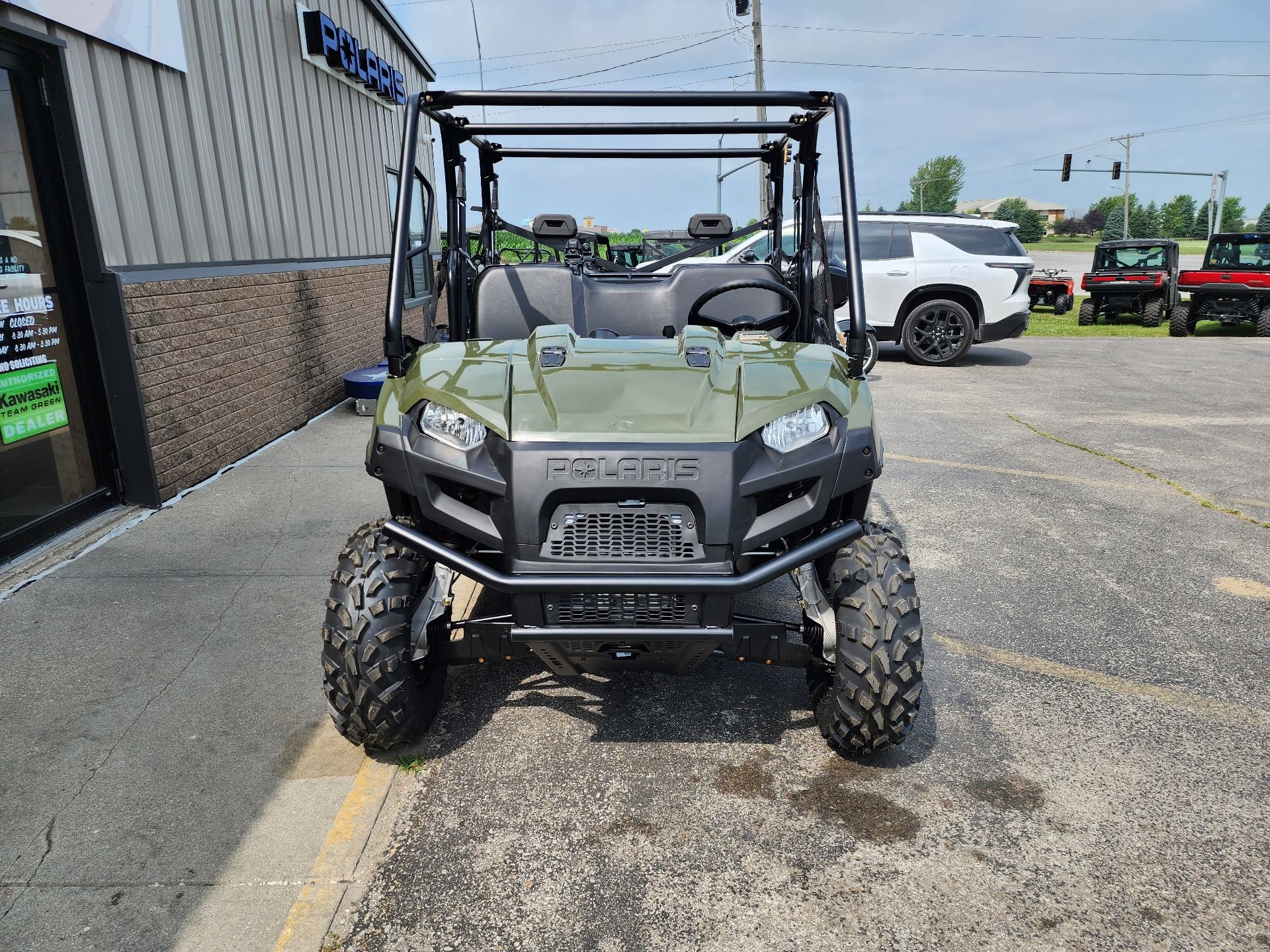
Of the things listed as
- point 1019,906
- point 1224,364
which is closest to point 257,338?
point 1019,906

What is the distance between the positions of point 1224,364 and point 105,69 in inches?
532

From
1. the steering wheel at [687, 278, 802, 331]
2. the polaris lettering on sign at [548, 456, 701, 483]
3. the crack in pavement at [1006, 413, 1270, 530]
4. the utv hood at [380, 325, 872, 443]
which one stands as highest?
the steering wheel at [687, 278, 802, 331]

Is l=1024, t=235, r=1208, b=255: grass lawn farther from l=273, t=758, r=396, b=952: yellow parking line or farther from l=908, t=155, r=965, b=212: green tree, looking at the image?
l=273, t=758, r=396, b=952: yellow parking line

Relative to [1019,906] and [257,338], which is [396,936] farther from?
[257,338]

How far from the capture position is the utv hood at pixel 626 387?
8.13ft

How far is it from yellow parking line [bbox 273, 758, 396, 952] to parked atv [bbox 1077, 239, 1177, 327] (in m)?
18.0

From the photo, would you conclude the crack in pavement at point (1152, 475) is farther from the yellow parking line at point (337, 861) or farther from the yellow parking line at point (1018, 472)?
the yellow parking line at point (337, 861)

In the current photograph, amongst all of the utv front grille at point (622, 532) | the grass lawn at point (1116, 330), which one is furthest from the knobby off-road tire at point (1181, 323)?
the utv front grille at point (622, 532)

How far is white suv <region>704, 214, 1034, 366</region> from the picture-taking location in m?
11.8

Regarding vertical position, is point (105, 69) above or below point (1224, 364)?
above

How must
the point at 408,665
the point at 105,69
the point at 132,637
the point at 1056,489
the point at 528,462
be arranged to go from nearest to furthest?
the point at 528,462
the point at 408,665
the point at 132,637
the point at 105,69
the point at 1056,489

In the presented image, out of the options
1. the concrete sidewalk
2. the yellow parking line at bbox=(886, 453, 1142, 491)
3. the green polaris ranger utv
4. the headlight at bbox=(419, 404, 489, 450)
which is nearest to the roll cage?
the green polaris ranger utv

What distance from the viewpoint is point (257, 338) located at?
6879 mm

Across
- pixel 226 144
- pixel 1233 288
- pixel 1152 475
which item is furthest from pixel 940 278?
pixel 226 144
